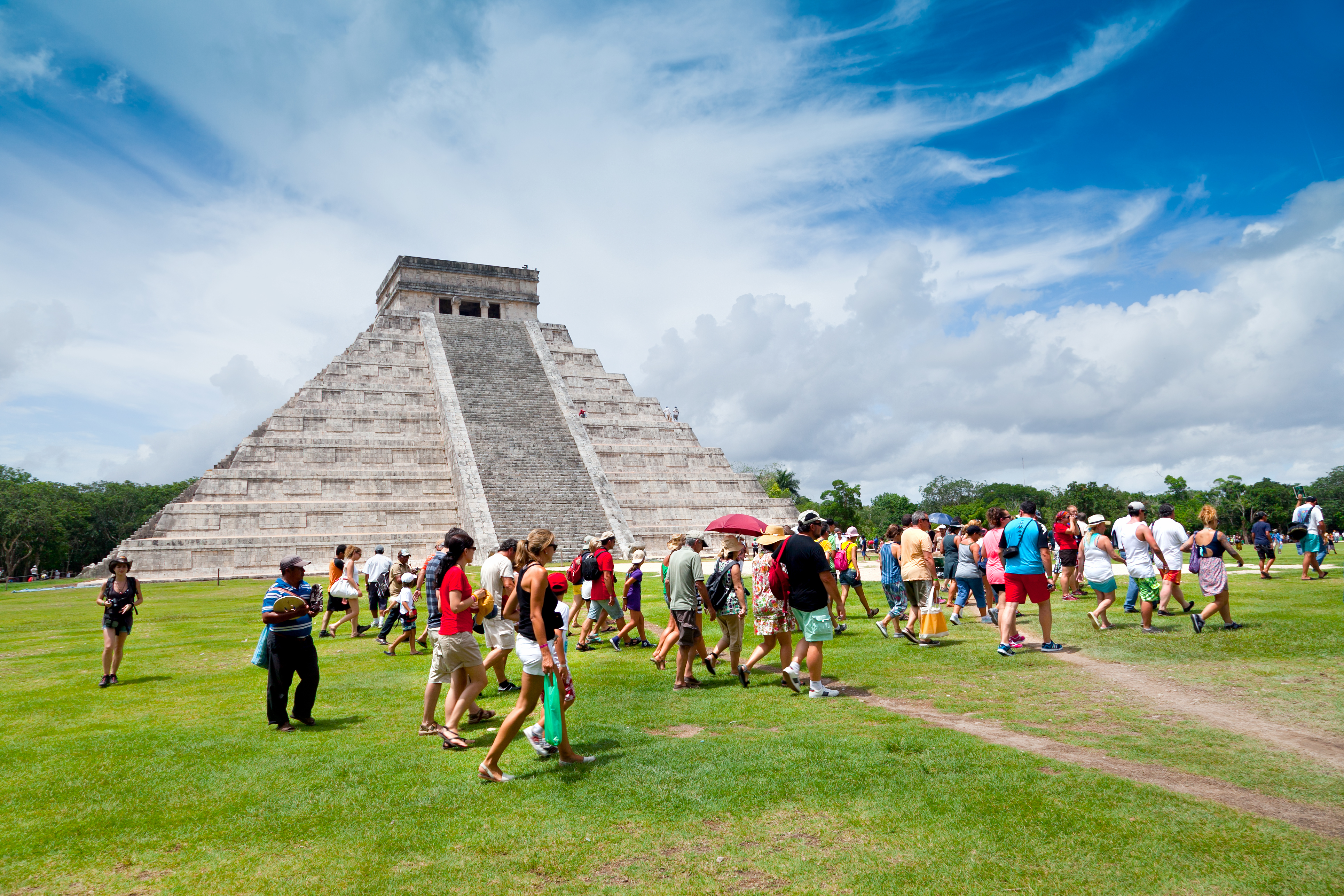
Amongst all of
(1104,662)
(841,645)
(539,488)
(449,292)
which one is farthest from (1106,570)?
(449,292)

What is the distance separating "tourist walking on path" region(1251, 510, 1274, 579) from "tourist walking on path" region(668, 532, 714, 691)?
12.0m

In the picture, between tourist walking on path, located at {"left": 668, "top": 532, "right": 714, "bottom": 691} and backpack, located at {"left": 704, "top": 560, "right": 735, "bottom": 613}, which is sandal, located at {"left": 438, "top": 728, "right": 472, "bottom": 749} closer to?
tourist walking on path, located at {"left": 668, "top": 532, "right": 714, "bottom": 691}

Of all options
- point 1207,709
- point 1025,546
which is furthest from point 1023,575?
point 1207,709

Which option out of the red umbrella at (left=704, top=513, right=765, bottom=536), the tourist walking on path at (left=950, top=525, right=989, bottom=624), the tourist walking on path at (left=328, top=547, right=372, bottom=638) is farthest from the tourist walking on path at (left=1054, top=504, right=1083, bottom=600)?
the tourist walking on path at (left=328, top=547, right=372, bottom=638)

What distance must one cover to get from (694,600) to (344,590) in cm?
587

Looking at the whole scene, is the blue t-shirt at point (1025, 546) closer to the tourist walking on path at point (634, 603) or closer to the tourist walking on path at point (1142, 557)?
the tourist walking on path at point (1142, 557)

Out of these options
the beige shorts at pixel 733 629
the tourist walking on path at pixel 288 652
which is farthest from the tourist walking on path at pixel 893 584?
the tourist walking on path at pixel 288 652

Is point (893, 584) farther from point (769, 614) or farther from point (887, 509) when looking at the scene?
point (887, 509)

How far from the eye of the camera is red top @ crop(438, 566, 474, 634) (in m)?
6.32

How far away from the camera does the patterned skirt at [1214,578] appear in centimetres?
898

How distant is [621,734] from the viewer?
6359mm

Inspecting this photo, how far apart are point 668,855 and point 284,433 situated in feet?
104

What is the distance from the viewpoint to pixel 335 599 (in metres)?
13.2

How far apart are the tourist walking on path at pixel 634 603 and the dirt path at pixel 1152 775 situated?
4.29 m
